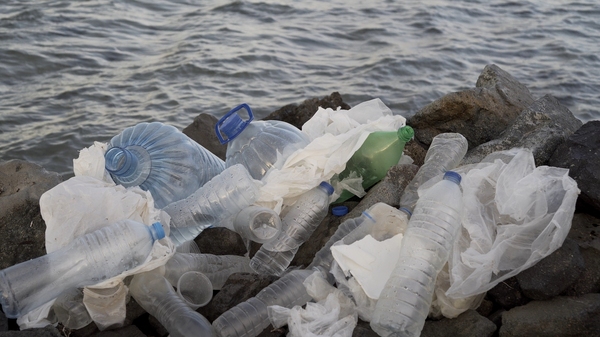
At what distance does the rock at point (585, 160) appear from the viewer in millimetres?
2875

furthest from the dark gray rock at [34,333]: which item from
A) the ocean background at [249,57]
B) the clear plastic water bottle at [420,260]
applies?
the ocean background at [249,57]

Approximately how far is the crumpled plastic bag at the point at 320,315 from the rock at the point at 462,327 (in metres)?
0.29

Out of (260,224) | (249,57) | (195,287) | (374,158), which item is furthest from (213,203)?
(249,57)

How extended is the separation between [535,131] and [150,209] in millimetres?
1914

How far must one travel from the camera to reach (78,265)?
263 centimetres

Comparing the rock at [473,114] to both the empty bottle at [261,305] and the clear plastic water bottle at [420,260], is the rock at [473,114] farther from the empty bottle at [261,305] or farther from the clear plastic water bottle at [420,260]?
the empty bottle at [261,305]

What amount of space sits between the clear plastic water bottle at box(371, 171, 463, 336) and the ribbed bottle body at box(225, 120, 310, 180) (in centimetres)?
95

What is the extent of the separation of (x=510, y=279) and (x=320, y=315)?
0.75 meters

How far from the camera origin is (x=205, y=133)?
4301 mm

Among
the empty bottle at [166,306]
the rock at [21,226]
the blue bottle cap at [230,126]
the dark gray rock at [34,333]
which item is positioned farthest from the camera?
the blue bottle cap at [230,126]

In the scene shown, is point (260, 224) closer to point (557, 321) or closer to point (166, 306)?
point (166, 306)

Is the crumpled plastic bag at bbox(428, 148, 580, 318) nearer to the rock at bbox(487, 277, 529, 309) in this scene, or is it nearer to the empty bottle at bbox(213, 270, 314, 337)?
the rock at bbox(487, 277, 529, 309)

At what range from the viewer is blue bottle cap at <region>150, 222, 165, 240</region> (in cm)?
273

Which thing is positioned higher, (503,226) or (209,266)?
(503,226)
